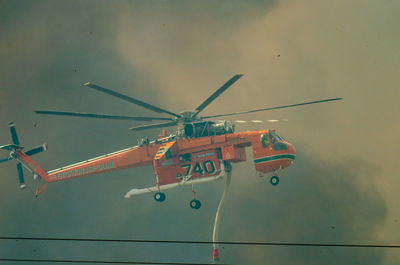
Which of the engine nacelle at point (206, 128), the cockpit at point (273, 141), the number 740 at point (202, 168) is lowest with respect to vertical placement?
the number 740 at point (202, 168)

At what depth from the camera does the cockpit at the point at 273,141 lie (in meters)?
39.8

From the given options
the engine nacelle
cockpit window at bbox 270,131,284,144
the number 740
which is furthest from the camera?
the engine nacelle

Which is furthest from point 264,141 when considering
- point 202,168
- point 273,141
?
point 202,168

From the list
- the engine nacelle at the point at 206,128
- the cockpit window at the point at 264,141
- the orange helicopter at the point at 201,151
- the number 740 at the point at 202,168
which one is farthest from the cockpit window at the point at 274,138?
the number 740 at the point at 202,168

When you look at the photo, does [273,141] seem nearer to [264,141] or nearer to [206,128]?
[264,141]

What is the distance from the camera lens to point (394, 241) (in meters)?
66.8

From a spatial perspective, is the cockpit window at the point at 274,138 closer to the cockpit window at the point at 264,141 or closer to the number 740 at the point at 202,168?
the cockpit window at the point at 264,141

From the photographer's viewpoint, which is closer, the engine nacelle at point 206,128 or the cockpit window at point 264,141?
the cockpit window at point 264,141

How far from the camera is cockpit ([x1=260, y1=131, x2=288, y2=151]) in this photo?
39.8 metres

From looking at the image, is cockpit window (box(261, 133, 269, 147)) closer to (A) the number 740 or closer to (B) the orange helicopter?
(B) the orange helicopter

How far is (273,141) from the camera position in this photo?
39.9 meters

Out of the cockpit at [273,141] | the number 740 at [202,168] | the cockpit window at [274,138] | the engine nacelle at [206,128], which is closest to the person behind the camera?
the cockpit at [273,141]

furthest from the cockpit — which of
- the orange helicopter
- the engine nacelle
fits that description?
the engine nacelle

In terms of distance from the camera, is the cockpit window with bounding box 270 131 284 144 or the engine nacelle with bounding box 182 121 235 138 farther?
the engine nacelle with bounding box 182 121 235 138
